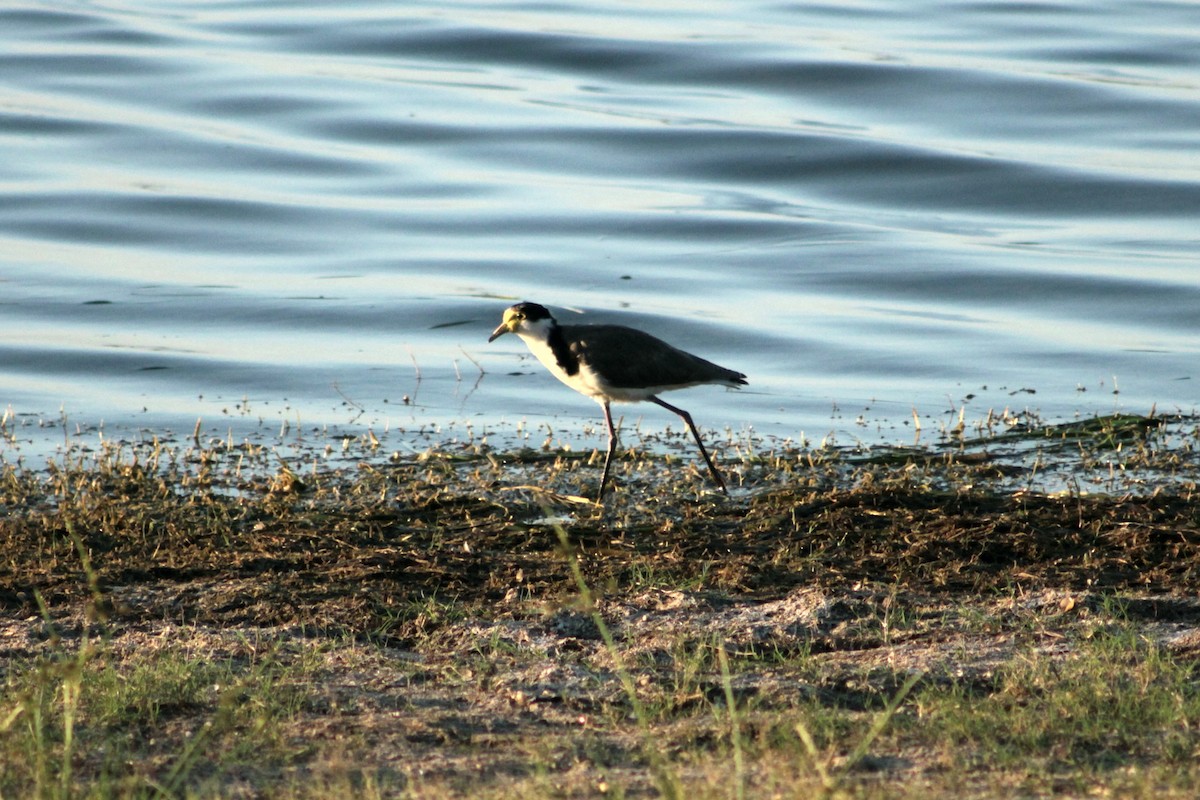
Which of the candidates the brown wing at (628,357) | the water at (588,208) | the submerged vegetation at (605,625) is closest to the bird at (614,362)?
the brown wing at (628,357)

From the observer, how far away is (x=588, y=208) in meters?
18.6

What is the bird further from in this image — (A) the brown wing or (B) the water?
(B) the water

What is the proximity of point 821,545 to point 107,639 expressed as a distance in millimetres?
2951

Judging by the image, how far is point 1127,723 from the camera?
4863mm

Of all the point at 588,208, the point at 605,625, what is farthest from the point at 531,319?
the point at 588,208

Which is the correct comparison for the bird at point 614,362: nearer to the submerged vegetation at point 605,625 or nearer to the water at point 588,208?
the submerged vegetation at point 605,625

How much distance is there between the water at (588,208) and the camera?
12359mm

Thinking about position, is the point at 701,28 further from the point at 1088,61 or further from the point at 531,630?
the point at 531,630

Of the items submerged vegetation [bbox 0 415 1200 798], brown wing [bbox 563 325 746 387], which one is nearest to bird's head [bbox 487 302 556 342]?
brown wing [bbox 563 325 746 387]

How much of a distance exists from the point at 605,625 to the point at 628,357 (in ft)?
9.28

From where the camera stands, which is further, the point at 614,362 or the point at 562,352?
the point at 562,352

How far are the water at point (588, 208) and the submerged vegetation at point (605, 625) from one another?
6.52 ft

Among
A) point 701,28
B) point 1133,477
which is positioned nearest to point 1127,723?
point 1133,477

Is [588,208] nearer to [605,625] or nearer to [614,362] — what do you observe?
[614,362]
